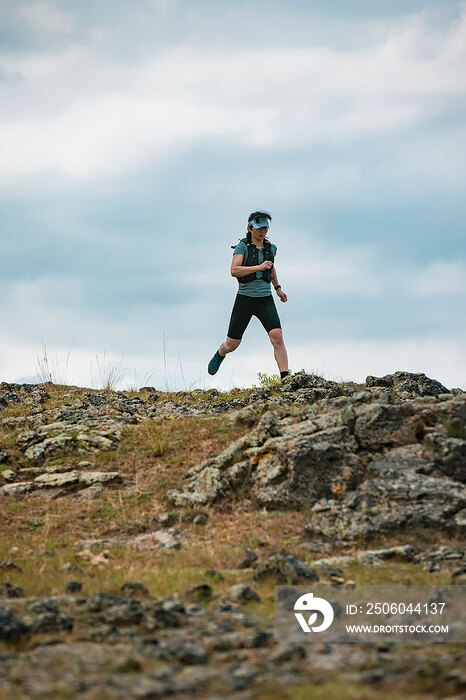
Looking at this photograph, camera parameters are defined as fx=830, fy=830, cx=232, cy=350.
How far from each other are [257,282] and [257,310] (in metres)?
0.62

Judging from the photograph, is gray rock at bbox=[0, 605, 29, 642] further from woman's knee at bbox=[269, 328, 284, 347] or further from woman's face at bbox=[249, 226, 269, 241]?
woman's face at bbox=[249, 226, 269, 241]

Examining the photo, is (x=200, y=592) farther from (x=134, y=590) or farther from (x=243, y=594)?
(x=134, y=590)

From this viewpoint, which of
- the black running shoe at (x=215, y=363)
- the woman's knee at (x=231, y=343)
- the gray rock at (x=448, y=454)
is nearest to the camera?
the gray rock at (x=448, y=454)

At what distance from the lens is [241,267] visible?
58.2 ft

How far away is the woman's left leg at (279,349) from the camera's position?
1819cm

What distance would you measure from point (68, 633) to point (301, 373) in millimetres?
12568

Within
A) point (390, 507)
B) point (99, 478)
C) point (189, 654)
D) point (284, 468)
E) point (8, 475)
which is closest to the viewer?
point (189, 654)

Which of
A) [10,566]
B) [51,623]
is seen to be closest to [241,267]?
[10,566]

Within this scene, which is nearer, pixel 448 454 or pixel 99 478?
pixel 448 454

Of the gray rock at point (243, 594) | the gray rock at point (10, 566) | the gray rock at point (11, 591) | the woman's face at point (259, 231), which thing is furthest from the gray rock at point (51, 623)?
the woman's face at point (259, 231)

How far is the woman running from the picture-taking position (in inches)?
Result: 703

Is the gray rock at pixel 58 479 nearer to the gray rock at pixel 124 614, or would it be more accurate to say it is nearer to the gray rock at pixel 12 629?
the gray rock at pixel 124 614

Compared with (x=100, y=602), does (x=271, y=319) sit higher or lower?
higher

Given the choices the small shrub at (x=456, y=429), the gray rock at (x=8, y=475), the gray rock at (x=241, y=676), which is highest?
the small shrub at (x=456, y=429)
